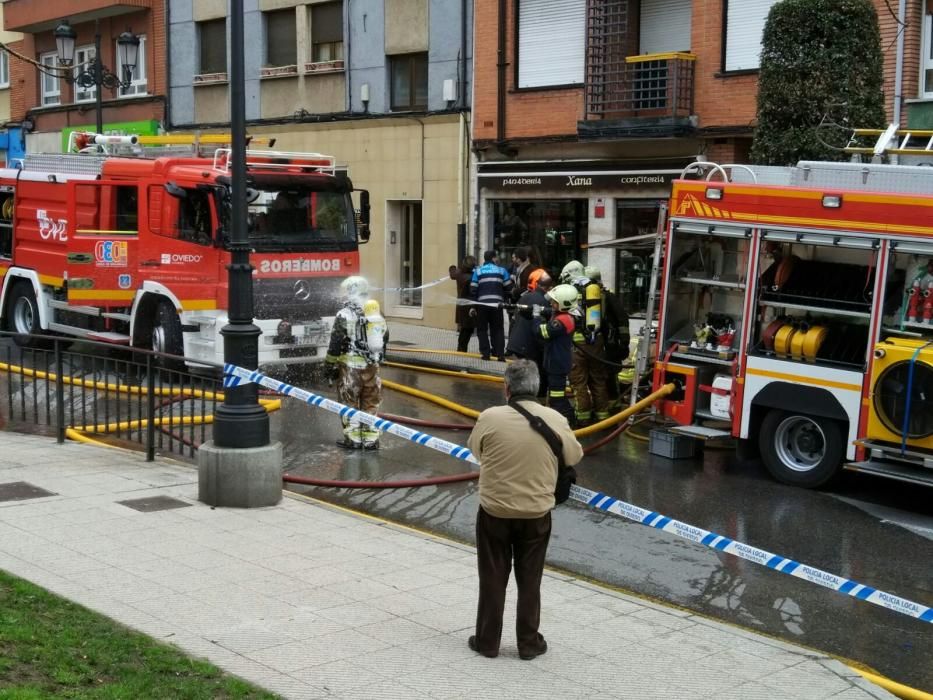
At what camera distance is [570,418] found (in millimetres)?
13438

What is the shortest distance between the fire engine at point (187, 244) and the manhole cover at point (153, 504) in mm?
5911

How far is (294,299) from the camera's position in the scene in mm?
15734

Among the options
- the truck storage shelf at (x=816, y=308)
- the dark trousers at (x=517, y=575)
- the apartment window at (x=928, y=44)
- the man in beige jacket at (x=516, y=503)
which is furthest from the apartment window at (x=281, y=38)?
the dark trousers at (x=517, y=575)

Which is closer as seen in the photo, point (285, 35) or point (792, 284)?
point (792, 284)

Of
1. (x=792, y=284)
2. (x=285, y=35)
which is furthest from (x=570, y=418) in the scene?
(x=285, y=35)

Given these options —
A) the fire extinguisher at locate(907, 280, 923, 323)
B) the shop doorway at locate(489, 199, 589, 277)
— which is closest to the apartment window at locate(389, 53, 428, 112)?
the shop doorway at locate(489, 199, 589, 277)

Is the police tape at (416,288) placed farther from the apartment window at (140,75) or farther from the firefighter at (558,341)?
the firefighter at (558,341)

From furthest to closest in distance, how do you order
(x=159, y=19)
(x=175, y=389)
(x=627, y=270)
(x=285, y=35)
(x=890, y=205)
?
(x=159, y=19)
(x=285, y=35)
(x=627, y=270)
(x=175, y=389)
(x=890, y=205)

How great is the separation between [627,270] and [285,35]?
1031cm

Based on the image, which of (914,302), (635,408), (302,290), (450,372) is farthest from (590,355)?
(450,372)

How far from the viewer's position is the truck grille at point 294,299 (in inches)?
607

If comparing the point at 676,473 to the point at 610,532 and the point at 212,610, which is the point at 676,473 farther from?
the point at 212,610

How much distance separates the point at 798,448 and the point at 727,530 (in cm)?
192

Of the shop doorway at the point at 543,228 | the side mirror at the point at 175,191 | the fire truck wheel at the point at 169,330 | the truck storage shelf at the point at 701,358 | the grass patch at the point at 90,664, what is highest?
the side mirror at the point at 175,191
